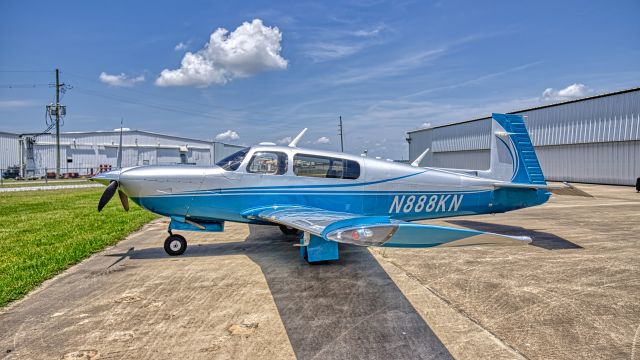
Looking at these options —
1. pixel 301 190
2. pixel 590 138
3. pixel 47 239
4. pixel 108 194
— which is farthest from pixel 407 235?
pixel 590 138

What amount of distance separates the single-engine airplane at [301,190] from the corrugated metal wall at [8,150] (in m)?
59.6

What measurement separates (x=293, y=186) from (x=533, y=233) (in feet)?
20.6

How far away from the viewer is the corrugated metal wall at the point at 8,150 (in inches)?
1970

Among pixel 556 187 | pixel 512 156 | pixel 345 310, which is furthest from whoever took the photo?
pixel 512 156

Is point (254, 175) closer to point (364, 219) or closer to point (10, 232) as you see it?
point (364, 219)

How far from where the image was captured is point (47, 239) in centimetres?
836

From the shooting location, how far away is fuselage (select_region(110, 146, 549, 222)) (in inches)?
262

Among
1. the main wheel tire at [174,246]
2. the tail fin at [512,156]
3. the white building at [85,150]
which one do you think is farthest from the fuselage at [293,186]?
the white building at [85,150]

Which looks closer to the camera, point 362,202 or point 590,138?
point 362,202

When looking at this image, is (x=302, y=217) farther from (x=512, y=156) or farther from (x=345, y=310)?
(x=512, y=156)

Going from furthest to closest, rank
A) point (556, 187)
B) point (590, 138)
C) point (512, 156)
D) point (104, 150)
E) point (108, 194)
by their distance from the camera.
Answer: point (104, 150) < point (590, 138) < point (512, 156) < point (556, 187) < point (108, 194)

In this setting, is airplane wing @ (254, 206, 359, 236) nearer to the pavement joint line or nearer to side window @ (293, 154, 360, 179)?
side window @ (293, 154, 360, 179)

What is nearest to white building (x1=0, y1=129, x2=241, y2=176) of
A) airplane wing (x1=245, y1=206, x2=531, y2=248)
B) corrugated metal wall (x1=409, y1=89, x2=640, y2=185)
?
corrugated metal wall (x1=409, y1=89, x2=640, y2=185)

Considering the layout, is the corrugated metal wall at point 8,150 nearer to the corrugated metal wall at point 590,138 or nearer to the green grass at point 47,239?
the green grass at point 47,239
